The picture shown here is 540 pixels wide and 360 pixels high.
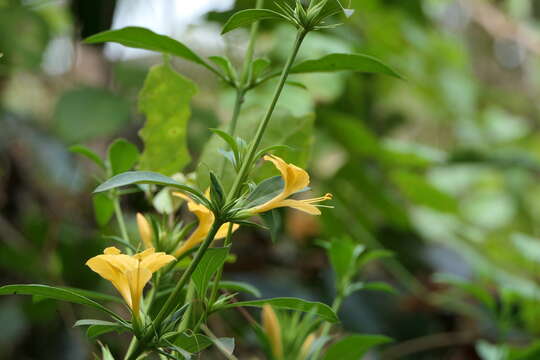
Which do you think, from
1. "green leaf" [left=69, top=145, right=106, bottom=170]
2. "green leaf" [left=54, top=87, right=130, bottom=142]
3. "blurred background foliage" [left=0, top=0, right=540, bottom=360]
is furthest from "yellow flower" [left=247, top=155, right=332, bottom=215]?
"green leaf" [left=54, top=87, right=130, bottom=142]

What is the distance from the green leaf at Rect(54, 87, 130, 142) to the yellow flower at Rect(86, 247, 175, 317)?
55 cm

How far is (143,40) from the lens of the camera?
0.25m

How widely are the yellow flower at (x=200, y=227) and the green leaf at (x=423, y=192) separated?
1.88ft

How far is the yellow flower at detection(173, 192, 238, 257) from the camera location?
9.2 inches

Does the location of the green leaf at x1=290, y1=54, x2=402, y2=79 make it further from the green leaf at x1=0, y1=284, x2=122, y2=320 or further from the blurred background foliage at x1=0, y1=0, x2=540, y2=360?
the blurred background foliage at x1=0, y1=0, x2=540, y2=360

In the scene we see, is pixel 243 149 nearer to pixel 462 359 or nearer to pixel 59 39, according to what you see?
pixel 462 359

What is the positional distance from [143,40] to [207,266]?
105 millimetres

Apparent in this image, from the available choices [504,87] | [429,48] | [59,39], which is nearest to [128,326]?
[59,39]

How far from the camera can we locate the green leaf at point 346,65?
23 cm

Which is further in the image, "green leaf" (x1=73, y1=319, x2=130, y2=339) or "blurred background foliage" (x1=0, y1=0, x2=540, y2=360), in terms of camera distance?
"blurred background foliage" (x1=0, y1=0, x2=540, y2=360)

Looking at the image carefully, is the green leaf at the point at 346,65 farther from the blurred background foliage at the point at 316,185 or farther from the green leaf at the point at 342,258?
the blurred background foliage at the point at 316,185

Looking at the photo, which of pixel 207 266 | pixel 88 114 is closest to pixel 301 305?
pixel 207 266

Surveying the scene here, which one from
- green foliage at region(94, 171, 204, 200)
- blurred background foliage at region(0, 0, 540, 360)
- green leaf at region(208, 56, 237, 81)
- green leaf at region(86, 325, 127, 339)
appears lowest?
blurred background foliage at region(0, 0, 540, 360)

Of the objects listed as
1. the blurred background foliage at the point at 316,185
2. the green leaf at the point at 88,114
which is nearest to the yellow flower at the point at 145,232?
the blurred background foliage at the point at 316,185
